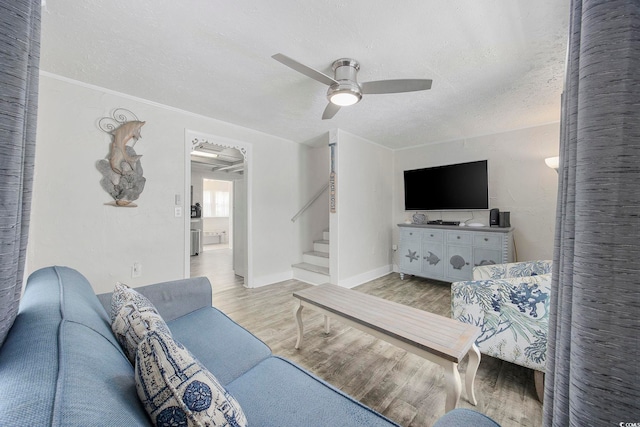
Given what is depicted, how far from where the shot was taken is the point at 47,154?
2201 millimetres

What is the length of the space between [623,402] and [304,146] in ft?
14.6

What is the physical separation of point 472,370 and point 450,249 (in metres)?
2.48

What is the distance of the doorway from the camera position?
3650 millimetres

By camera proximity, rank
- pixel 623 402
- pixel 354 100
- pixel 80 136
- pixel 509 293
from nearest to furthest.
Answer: pixel 623 402
pixel 509 293
pixel 354 100
pixel 80 136

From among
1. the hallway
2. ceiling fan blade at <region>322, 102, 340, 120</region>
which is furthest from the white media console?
the hallway

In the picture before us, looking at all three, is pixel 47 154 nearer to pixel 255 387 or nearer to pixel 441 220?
pixel 255 387

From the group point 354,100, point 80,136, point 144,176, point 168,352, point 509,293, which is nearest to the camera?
point 168,352

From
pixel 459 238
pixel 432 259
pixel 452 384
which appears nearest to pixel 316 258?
pixel 432 259

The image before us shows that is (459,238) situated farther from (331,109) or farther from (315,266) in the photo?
(331,109)

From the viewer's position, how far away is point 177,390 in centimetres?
59

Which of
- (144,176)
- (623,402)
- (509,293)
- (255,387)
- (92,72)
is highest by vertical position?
(92,72)

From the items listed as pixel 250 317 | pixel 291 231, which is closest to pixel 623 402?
pixel 250 317

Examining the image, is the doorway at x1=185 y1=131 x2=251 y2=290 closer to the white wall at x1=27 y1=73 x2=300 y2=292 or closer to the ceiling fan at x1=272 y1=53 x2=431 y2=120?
the white wall at x1=27 y1=73 x2=300 y2=292

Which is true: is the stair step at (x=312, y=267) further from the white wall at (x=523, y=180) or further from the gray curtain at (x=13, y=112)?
the gray curtain at (x=13, y=112)
